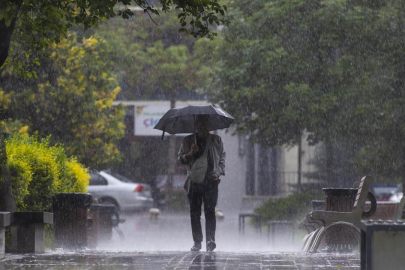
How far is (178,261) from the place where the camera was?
9383 mm

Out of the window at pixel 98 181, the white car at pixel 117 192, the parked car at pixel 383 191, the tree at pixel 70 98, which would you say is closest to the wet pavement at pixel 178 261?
the tree at pixel 70 98

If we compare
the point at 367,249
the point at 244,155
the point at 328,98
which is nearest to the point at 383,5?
the point at 328,98

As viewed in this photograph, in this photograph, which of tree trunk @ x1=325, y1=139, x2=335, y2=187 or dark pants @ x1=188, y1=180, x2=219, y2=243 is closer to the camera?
dark pants @ x1=188, y1=180, x2=219, y2=243

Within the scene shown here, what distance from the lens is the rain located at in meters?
10.8

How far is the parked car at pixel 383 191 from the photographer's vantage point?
110 feet

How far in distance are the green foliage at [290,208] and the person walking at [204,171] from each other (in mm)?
11185

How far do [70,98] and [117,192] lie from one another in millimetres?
7382

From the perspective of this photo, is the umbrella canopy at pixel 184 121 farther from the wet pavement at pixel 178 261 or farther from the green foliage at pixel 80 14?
the wet pavement at pixel 178 261

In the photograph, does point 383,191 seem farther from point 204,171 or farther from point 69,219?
point 204,171

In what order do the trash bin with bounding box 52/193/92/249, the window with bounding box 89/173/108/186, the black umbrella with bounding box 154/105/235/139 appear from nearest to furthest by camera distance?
the black umbrella with bounding box 154/105/235/139 → the trash bin with bounding box 52/193/92/249 → the window with bounding box 89/173/108/186

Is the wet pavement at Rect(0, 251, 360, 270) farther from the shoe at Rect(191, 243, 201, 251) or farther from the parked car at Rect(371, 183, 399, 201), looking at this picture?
the parked car at Rect(371, 183, 399, 201)

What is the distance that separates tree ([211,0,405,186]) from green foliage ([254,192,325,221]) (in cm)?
87

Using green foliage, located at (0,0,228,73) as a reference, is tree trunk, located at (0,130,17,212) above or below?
below

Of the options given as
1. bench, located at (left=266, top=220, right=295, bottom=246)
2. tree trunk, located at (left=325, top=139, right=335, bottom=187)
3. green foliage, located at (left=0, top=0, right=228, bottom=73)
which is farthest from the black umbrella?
tree trunk, located at (left=325, top=139, right=335, bottom=187)
